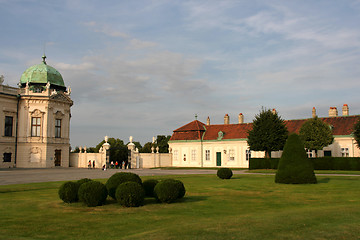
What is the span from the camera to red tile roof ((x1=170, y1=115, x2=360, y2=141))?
51750mm

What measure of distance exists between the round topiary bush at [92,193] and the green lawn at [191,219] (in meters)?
0.29

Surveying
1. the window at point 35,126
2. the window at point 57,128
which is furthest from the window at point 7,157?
the window at point 57,128

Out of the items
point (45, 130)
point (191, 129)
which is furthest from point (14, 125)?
point (191, 129)

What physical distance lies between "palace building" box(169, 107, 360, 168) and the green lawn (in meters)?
37.0

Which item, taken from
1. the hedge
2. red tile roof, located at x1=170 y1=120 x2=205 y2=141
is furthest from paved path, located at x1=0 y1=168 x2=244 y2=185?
red tile roof, located at x1=170 y1=120 x2=205 y2=141

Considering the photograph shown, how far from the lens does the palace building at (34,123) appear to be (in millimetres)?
50594

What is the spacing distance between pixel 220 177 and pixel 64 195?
52.7 feet

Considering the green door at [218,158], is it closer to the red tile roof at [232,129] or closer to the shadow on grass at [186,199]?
the red tile roof at [232,129]

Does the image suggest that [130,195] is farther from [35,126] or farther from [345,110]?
[345,110]

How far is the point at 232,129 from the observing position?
60562mm

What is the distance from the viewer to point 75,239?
9.25 meters

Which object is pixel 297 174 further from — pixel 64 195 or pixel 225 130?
pixel 225 130

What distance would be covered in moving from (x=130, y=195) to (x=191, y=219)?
3273mm

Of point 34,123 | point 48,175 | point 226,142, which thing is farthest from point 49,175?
point 226,142
